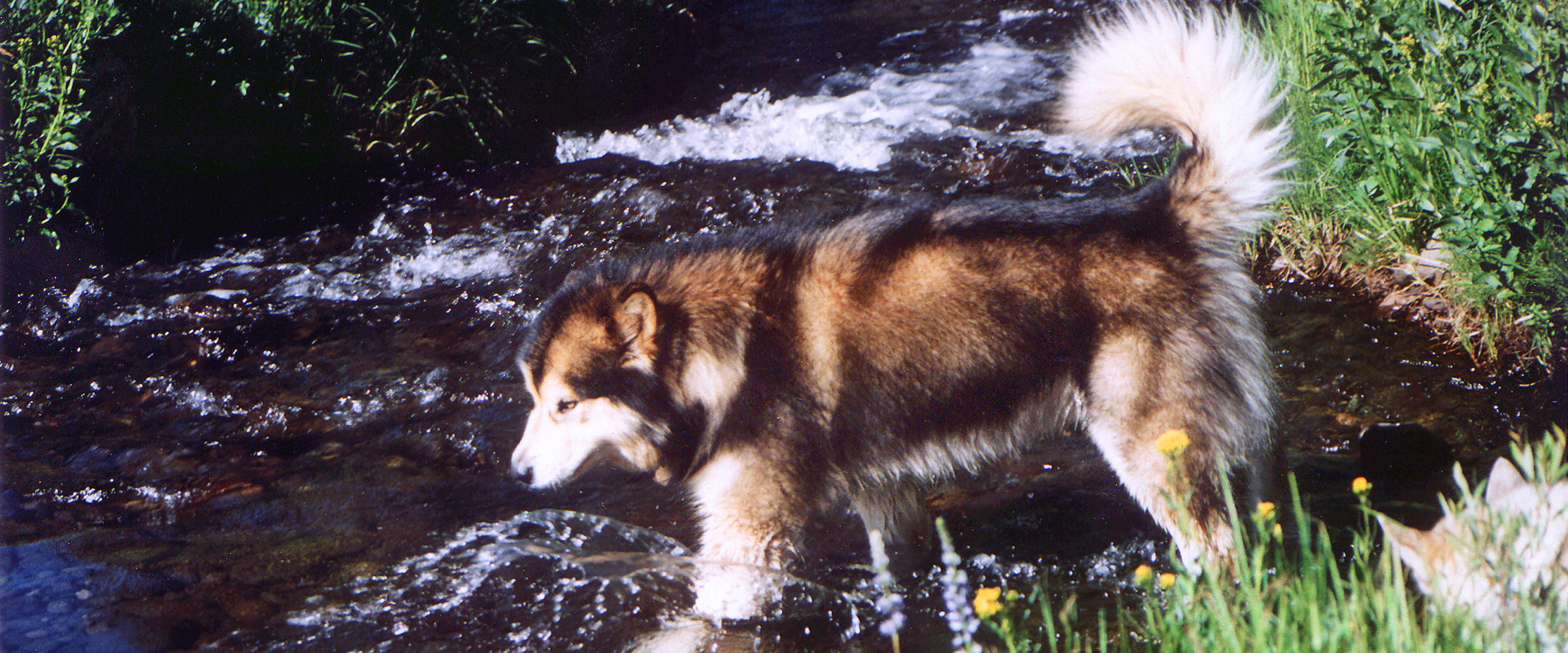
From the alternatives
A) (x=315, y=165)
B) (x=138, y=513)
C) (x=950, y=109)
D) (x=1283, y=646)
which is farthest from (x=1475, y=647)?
(x=315, y=165)

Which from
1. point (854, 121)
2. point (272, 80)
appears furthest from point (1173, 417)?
point (272, 80)

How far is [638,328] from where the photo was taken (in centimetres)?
334

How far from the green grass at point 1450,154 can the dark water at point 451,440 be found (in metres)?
0.27

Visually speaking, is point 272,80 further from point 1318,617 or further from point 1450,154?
point 1318,617

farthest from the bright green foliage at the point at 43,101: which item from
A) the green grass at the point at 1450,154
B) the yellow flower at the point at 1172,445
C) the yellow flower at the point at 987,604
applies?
the green grass at the point at 1450,154

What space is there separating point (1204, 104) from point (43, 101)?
6047 millimetres

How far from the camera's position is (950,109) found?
8.08 meters

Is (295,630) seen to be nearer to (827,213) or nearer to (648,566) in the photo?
(648,566)

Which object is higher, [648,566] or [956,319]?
[956,319]

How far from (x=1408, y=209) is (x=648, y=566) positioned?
3.46m

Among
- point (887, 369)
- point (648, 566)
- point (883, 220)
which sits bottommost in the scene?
point (648, 566)

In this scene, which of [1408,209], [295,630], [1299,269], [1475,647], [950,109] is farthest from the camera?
[950,109]

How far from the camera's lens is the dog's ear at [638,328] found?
328 centimetres

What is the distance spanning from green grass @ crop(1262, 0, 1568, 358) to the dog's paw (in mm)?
2886
